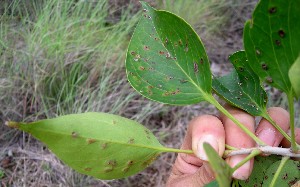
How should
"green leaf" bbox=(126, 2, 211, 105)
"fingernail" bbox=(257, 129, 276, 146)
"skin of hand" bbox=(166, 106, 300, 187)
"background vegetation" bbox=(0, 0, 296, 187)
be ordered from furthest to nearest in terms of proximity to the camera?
"background vegetation" bbox=(0, 0, 296, 187) → "fingernail" bbox=(257, 129, 276, 146) → "skin of hand" bbox=(166, 106, 300, 187) → "green leaf" bbox=(126, 2, 211, 105)

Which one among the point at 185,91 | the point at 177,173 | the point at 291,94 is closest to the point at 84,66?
the point at 177,173

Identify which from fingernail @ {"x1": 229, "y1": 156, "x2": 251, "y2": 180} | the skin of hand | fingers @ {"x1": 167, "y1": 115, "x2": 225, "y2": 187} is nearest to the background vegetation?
fingers @ {"x1": 167, "y1": 115, "x2": 225, "y2": 187}

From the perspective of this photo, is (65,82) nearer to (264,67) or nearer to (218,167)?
(264,67)

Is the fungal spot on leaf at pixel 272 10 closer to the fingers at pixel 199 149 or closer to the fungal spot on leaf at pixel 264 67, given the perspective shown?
the fungal spot on leaf at pixel 264 67

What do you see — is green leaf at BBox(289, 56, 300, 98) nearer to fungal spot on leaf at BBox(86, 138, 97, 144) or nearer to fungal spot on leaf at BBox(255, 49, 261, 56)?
fungal spot on leaf at BBox(255, 49, 261, 56)

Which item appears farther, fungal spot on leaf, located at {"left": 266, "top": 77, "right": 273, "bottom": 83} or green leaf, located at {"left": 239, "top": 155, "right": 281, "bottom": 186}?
green leaf, located at {"left": 239, "top": 155, "right": 281, "bottom": 186}

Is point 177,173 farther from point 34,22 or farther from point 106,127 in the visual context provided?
point 34,22

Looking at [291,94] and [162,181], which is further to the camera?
[162,181]
